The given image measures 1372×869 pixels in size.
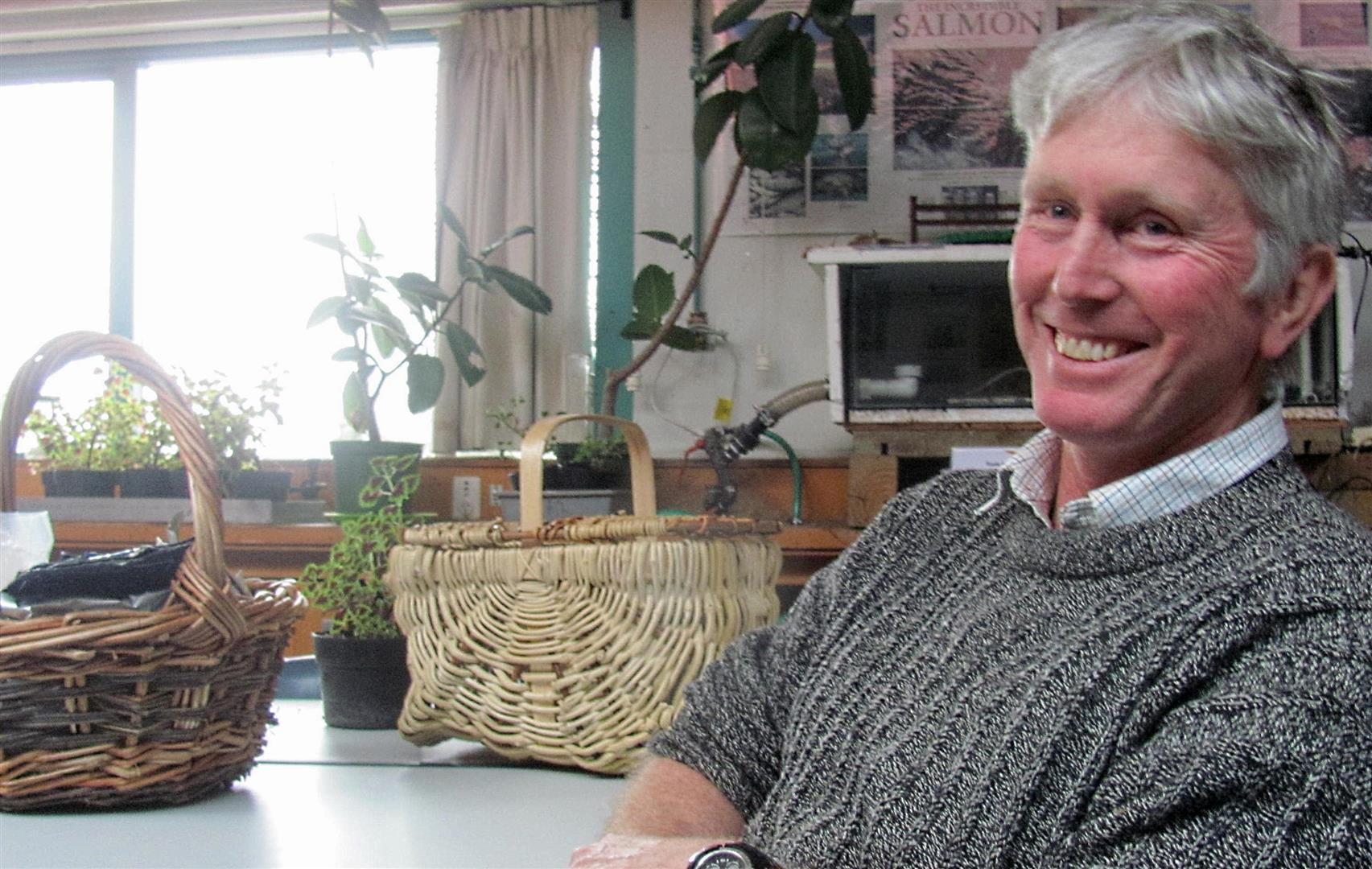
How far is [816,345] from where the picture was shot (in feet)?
11.4

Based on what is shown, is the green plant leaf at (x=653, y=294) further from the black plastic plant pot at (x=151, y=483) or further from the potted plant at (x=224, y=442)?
the black plastic plant pot at (x=151, y=483)

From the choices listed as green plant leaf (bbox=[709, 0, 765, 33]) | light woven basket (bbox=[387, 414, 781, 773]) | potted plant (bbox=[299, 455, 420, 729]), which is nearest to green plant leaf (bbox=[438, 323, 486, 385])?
green plant leaf (bbox=[709, 0, 765, 33])

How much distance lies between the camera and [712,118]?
303 cm

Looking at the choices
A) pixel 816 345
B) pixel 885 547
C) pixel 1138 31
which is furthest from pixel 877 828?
pixel 816 345

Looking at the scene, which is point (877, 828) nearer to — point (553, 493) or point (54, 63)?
point (553, 493)

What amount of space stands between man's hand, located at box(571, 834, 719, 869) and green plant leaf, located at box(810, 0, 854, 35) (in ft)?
7.68

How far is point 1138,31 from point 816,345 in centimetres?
269

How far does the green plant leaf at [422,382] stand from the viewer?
3.32 m

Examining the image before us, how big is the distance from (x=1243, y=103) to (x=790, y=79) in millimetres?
2218

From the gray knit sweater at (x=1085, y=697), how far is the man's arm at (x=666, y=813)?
16 millimetres

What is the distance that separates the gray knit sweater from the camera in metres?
0.61

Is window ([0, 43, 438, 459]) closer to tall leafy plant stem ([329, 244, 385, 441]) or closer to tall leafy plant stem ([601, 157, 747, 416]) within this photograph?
tall leafy plant stem ([329, 244, 385, 441])

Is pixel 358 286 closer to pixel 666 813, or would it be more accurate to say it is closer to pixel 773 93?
pixel 773 93

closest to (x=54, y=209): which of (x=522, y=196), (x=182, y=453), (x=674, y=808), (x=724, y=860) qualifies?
(x=522, y=196)
